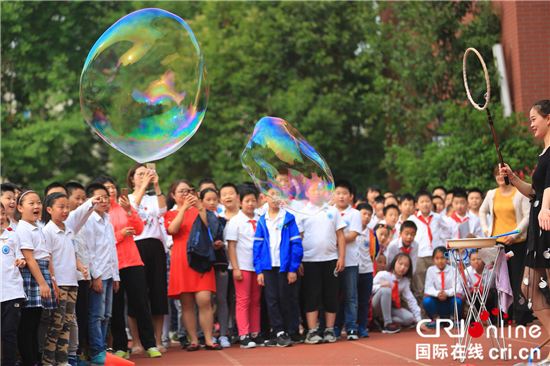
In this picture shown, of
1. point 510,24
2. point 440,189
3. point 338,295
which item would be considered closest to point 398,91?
point 510,24

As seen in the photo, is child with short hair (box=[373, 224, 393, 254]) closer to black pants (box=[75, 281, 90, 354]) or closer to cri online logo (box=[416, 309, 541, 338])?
cri online logo (box=[416, 309, 541, 338])

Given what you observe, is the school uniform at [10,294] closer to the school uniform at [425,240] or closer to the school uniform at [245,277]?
the school uniform at [245,277]

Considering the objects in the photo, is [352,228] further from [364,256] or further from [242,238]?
[242,238]

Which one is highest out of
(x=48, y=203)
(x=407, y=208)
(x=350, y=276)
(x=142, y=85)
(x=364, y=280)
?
(x=142, y=85)

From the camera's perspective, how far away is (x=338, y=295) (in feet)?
30.2

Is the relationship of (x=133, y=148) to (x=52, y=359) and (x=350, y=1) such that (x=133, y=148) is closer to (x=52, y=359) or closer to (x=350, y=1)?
(x=52, y=359)

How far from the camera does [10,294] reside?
621 cm

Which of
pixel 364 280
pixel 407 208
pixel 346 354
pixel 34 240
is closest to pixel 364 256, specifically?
pixel 364 280

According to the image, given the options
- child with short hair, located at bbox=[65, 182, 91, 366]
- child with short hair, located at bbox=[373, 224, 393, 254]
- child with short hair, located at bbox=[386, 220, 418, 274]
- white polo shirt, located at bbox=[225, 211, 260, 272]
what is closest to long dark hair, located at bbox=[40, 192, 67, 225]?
child with short hair, located at bbox=[65, 182, 91, 366]

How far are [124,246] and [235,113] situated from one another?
14.7 m

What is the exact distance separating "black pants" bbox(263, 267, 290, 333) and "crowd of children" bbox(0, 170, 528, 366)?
13 millimetres

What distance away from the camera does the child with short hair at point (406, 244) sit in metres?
10.2

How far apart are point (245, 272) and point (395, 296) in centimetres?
257

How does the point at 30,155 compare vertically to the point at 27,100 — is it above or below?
below
